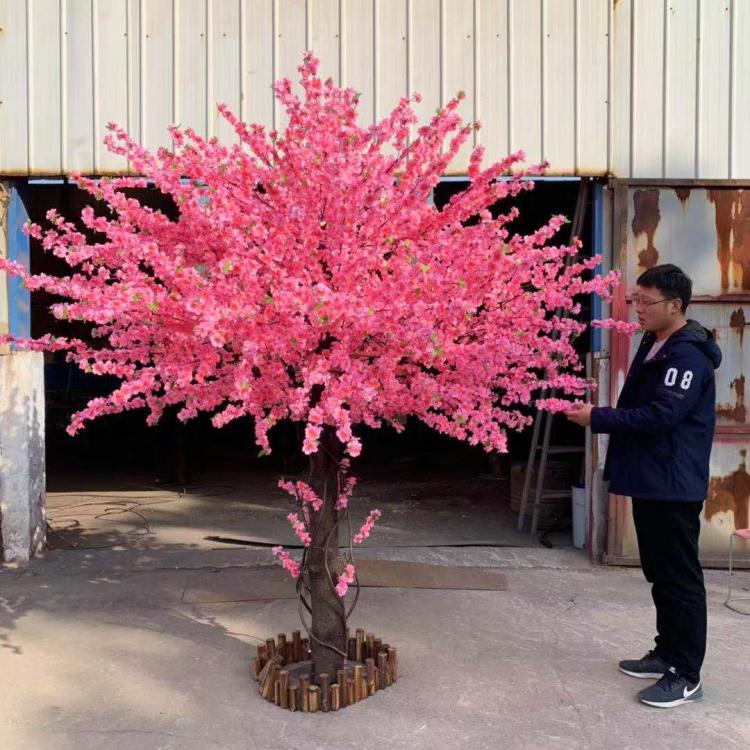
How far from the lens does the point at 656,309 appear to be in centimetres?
392

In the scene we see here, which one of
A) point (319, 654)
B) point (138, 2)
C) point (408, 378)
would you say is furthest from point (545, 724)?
point (138, 2)

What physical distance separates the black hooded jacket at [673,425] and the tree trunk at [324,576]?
128 cm

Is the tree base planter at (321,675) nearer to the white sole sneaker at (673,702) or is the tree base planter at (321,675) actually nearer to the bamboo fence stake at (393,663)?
the bamboo fence stake at (393,663)

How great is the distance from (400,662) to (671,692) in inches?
53.0

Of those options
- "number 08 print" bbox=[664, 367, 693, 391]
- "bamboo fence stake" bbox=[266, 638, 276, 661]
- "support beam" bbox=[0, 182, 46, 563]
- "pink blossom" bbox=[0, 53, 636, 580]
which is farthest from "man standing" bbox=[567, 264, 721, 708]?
"support beam" bbox=[0, 182, 46, 563]

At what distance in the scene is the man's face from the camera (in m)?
3.90

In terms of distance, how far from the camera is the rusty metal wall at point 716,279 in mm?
6242

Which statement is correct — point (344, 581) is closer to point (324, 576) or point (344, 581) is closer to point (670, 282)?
point (324, 576)

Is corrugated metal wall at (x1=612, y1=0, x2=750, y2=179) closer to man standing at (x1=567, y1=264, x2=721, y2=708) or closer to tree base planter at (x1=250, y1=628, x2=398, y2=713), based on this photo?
man standing at (x1=567, y1=264, x2=721, y2=708)

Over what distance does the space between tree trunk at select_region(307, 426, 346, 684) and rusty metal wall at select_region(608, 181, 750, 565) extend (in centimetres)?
298

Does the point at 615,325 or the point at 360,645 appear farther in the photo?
the point at 360,645

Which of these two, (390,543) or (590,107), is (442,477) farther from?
(590,107)

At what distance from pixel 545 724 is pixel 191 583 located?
297 cm

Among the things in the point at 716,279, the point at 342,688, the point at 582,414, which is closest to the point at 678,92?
the point at 716,279
